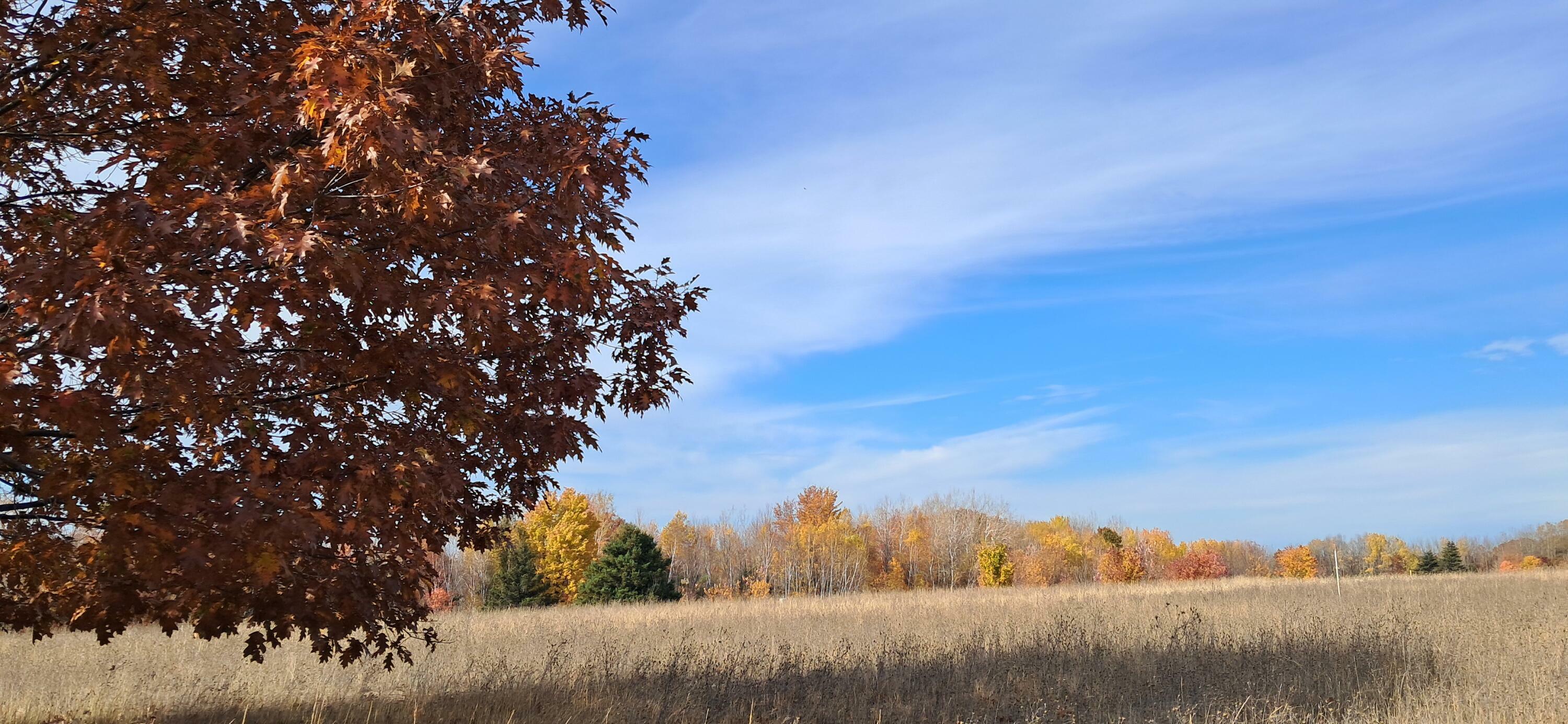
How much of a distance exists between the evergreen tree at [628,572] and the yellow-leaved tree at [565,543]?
785 cm

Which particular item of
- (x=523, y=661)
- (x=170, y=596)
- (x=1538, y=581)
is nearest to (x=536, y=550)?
(x=523, y=661)

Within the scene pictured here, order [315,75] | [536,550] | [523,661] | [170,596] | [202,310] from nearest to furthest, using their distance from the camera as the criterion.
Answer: [202,310], [315,75], [170,596], [523,661], [536,550]

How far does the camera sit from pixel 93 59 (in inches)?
193

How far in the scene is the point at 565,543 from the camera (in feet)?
149

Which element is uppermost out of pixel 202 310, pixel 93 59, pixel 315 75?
pixel 93 59

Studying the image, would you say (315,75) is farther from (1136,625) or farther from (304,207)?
(1136,625)

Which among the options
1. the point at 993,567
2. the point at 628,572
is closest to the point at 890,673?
the point at 628,572

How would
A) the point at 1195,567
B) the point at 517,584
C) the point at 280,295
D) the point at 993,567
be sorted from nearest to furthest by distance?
the point at 280,295 < the point at 517,584 < the point at 993,567 < the point at 1195,567

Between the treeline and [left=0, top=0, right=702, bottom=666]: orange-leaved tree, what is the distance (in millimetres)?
23649

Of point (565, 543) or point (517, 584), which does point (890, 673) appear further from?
point (565, 543)

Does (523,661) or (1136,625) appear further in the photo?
(1136,625)

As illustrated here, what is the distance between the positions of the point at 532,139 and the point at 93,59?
2.26 meters

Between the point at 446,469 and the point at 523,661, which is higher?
the point at 446,469

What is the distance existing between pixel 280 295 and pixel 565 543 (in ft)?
140
